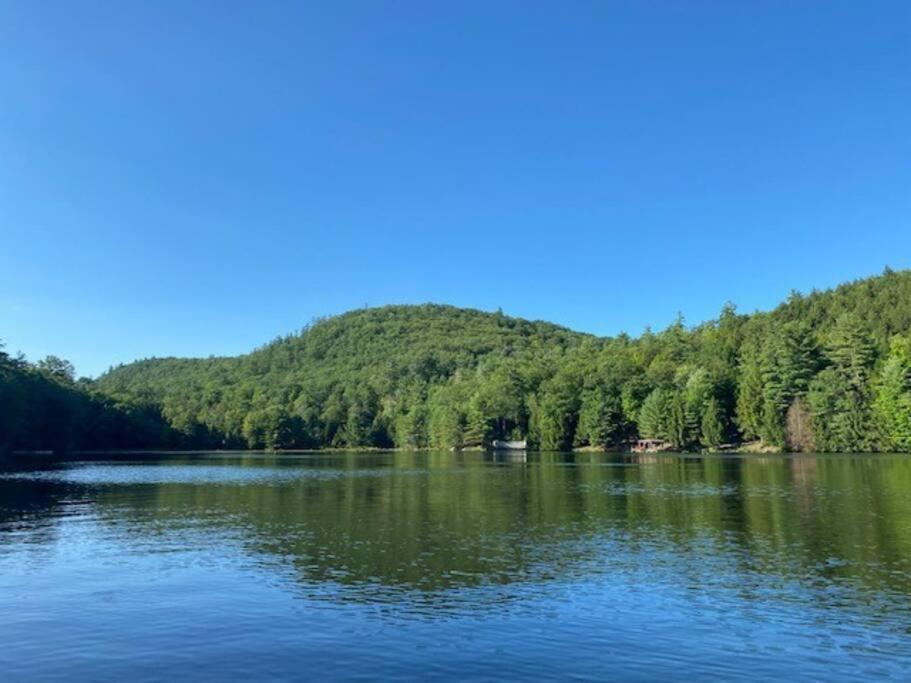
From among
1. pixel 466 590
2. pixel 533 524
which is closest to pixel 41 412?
pixel 533 524

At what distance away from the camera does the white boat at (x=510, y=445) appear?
186 meters

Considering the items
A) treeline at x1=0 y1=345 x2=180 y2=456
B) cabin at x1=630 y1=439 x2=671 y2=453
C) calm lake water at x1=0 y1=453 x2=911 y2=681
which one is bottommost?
calm lake water at x1=0 y1=453 x2=911 y2=681

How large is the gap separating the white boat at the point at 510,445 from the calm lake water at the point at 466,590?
5323 inches

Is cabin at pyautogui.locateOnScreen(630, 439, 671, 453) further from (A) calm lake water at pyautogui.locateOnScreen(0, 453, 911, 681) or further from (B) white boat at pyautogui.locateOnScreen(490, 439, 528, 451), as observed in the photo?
(A) calm lake water at pyautogui.locateOnScreen(0, 453, 911, 681)

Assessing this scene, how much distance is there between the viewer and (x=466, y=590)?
24.8 metres

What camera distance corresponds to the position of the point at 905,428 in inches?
4518

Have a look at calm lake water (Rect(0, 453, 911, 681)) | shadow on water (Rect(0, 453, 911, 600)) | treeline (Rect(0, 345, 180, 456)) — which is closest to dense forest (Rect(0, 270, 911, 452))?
treeline (Rect(0, 345, 180, 456))

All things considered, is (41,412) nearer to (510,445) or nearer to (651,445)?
(510,445)

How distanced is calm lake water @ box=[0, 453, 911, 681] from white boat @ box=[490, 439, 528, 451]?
135 meters

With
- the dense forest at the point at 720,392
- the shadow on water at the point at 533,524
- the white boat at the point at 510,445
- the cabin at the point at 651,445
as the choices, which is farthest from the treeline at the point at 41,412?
the cabin at the point at 651,445

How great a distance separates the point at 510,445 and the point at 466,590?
165 metres

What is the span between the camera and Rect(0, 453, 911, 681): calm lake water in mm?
17734

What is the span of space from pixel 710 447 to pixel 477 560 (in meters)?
129

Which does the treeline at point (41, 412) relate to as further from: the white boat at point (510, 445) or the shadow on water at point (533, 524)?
the white boat at point (510, 445)
